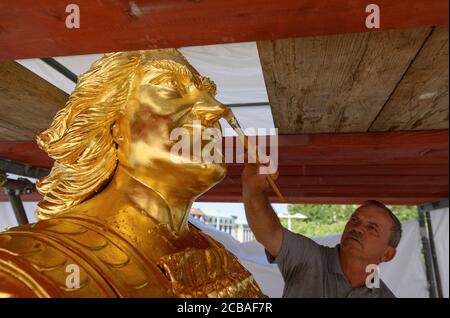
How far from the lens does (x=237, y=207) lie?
7.36ft

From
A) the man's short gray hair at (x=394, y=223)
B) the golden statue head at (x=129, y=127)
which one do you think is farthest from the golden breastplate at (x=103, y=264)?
the man's short gray hair at (x=394, y=223)

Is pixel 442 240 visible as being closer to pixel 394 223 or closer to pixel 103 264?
pixel 394 223

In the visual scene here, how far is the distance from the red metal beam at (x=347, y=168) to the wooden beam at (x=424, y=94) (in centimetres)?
3

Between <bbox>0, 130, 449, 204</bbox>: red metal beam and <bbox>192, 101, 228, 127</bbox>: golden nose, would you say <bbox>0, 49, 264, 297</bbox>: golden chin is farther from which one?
<bbox>0, 130, 449, 204</bbox>: red metal beam

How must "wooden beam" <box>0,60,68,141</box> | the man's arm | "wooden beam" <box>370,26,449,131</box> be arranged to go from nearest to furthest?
"wooden beam" <box>370,26,449,131</box>
"wooden beam" <box>0,60,68,141</box>
the man's arm

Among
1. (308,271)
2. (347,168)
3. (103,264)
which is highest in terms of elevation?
(347,168)

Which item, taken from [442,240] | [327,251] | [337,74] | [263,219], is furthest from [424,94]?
[442,240]

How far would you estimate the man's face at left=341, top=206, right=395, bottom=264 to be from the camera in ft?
5.78

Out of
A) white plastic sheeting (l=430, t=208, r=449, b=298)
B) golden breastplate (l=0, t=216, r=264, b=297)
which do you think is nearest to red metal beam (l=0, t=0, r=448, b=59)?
golden breastplate (l=0, t=216, r=264, b=297)

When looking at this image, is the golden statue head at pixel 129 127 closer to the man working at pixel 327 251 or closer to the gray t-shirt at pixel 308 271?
the man working at pixel 327 251

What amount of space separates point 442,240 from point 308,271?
78.8 inches

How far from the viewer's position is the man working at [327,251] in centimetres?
166

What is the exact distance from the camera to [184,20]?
68cm
